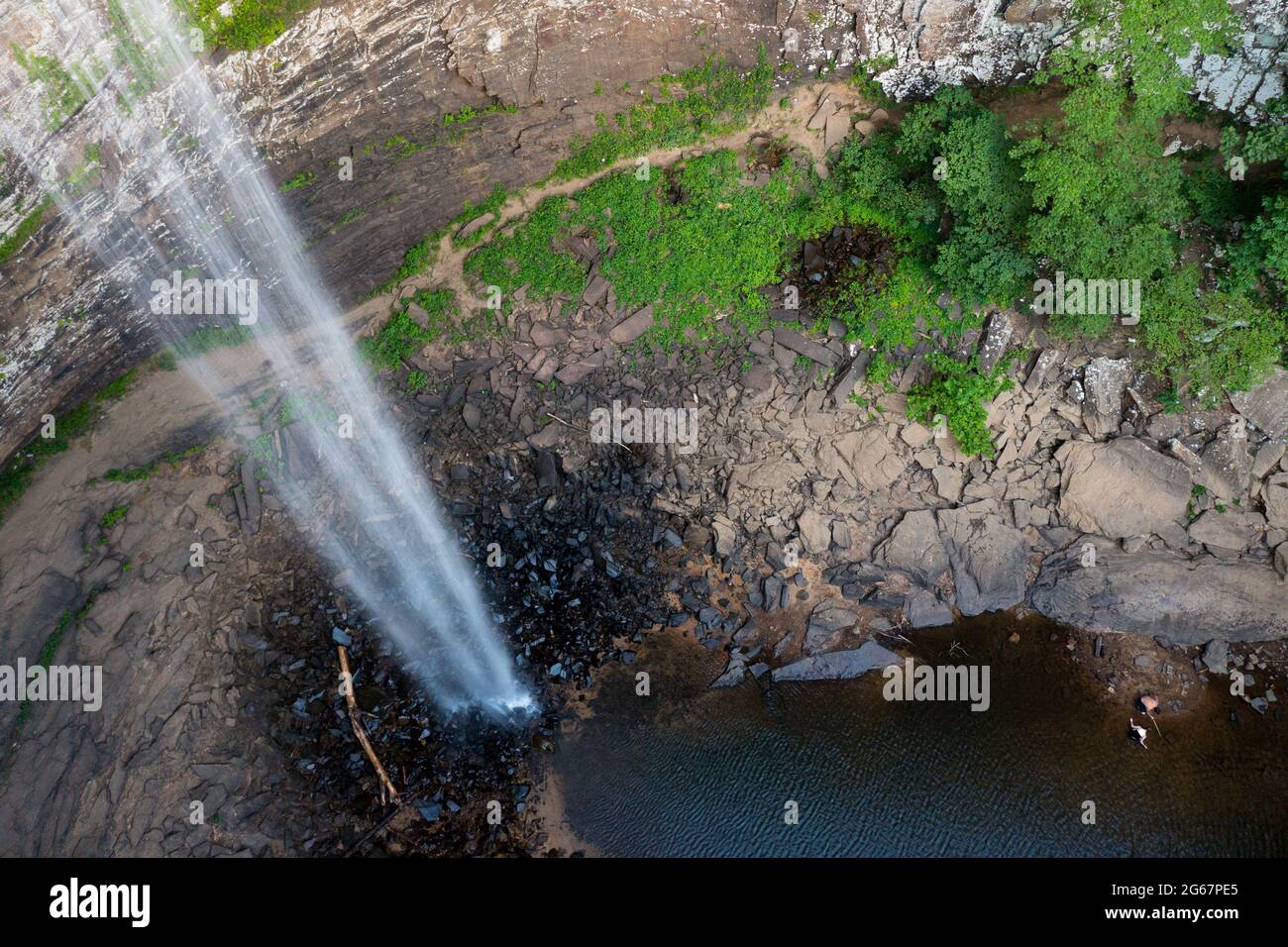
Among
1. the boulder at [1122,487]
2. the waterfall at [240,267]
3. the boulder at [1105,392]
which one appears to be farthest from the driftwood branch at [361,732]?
the boulder at [1105,392]

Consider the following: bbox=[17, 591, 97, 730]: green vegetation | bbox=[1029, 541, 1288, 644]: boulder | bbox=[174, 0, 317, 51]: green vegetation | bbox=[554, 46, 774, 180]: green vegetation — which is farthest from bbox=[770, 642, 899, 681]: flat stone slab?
bbox=[174, 0, 317, 51]: green vegetation

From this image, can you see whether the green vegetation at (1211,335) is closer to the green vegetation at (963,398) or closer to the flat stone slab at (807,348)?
the green vegetation at (963,398)

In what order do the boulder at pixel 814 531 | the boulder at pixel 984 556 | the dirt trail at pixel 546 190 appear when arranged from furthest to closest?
the dirt trail at pixel 546 190 < the boulder at pixel 814 531 < the boulder at pixel 984 556

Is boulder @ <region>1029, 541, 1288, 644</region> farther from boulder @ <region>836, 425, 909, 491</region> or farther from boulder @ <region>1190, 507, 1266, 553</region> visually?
boulder @ <region>836, 425, 909, 491</region>

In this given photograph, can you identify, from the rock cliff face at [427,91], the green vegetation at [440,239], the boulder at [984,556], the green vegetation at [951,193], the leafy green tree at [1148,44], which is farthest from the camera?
the green vegetation at [440,239]

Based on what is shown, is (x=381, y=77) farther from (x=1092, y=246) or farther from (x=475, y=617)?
(x=1092, y=246)

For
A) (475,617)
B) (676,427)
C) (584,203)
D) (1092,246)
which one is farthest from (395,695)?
(1092,246)
